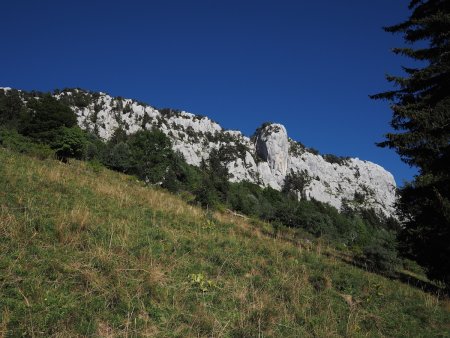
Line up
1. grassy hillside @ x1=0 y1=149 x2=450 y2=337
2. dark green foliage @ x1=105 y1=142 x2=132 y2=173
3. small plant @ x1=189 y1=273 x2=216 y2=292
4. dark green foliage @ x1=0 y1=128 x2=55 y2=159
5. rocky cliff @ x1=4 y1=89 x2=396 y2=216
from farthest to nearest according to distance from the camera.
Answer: rocky cliff @ x1=4 y1=89 x2=396 y2=216
dark green foliage @ x1=105 y1=142 x2=132 y2=173
dark green foliage @ x1=0 y1=128 x2=55 y2=159
small plant @ x1=189 y1=273 x2=216 y2=292
grassy hillside @ x1=0 y1=149 x2=450 y2=337

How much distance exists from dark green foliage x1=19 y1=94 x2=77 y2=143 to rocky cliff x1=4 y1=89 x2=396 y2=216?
255 feet

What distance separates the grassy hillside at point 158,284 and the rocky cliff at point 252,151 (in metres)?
114

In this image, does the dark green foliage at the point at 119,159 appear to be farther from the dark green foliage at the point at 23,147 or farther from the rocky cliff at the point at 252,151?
the rocky cliff at the point at 252,151

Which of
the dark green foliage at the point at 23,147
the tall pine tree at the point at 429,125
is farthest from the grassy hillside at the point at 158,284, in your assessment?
the dark green foliage at the point at 23,147

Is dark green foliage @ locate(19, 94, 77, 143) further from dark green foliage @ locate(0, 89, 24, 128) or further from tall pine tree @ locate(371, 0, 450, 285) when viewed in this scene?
dark green foliage @ locate(0, 89, 24, 128)

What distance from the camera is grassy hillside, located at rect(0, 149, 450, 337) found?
3.96 meters

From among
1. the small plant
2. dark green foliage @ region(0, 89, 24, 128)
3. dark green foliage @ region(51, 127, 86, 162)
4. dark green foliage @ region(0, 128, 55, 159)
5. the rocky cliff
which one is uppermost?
the rocky cliff

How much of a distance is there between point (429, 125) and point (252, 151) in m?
151

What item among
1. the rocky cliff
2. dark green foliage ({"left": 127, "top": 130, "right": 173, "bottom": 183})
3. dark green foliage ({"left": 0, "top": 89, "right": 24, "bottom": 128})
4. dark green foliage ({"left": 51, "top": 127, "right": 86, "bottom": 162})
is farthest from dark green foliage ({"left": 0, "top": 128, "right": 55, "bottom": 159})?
the rocky cliff

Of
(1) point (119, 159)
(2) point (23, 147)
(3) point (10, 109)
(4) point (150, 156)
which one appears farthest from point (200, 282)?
(3) point (10, 109)

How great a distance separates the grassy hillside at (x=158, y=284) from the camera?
13.0 ft

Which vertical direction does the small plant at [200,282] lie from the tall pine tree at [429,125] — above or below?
below

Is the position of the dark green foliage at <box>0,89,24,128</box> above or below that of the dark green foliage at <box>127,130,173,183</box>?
above

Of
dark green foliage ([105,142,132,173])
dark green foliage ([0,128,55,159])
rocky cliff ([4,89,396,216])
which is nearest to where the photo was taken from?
dark green foliage ([0,128,55,159])
